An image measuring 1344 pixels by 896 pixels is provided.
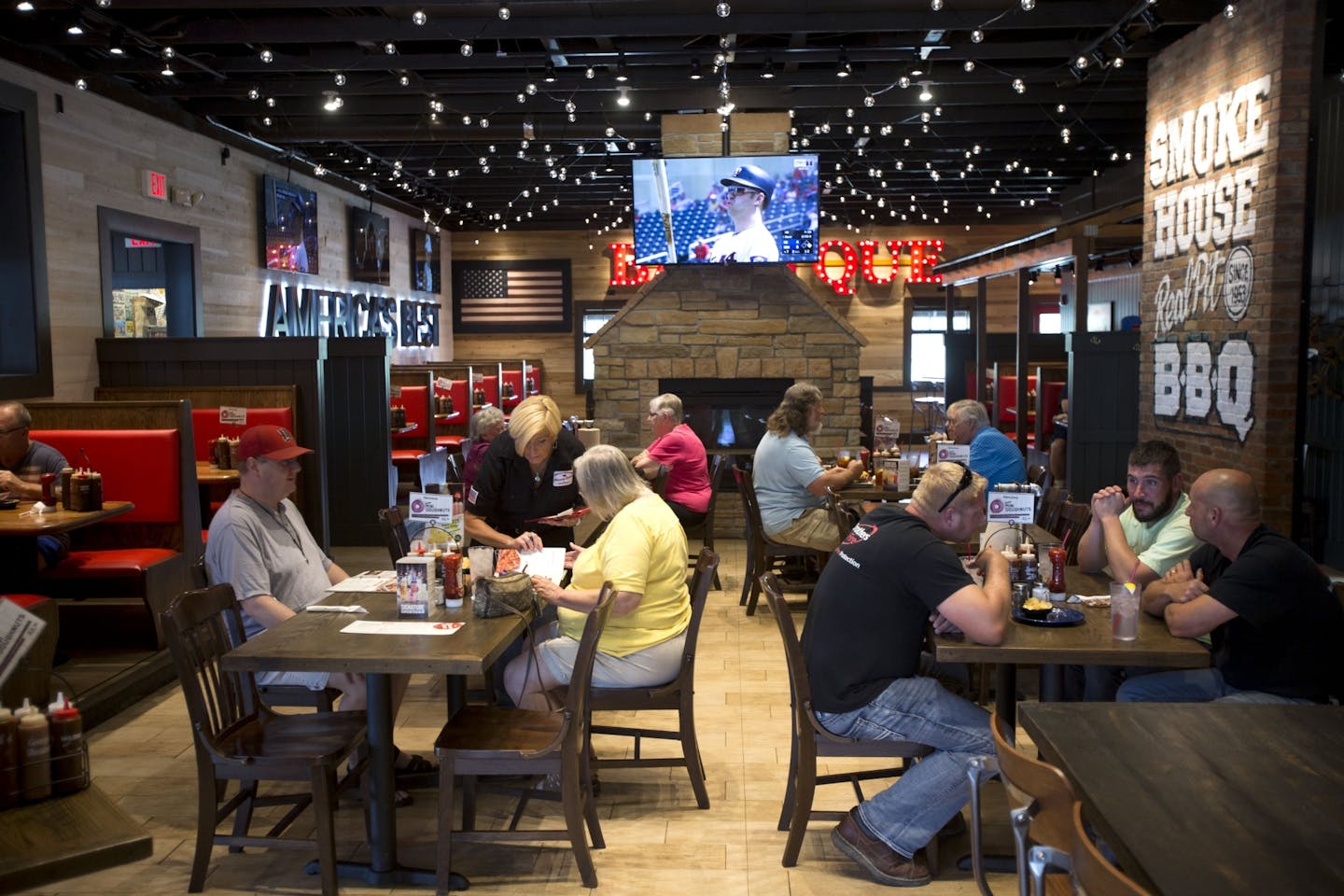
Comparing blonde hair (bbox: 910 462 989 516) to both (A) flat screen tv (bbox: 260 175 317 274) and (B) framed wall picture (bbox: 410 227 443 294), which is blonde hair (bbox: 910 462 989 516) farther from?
(B) framed wall picture (bbox: 410 227 443 294)

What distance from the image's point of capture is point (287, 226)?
1177 cm

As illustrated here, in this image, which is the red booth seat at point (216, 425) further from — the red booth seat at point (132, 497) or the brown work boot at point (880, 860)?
the brown work boot at point (880, 860)

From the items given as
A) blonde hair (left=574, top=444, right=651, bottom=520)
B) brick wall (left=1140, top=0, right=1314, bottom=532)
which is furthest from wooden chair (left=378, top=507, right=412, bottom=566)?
brick wall (left=1140, top=0, right=1314, bottom=532)

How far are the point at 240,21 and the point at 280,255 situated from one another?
4.08 metres

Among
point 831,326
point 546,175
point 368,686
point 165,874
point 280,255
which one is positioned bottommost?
point 165,874

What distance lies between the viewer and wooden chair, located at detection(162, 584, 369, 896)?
3.28 metres

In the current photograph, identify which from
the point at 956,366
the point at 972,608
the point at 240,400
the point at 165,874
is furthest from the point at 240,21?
the point at 956,366

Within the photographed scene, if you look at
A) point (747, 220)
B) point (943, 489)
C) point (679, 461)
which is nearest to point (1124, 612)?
point (943, 489)

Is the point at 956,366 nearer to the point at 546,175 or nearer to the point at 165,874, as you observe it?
the point at 546,175

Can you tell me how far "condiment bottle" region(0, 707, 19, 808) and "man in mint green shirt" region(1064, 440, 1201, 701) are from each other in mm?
3090

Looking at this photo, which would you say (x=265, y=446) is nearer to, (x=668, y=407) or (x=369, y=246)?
(x=668, y=407)

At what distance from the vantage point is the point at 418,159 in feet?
41.9

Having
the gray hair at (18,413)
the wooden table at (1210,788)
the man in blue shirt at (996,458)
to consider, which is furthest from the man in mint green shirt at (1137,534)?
the gray hair at (18,413)

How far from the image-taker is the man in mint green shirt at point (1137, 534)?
3.96 meters
